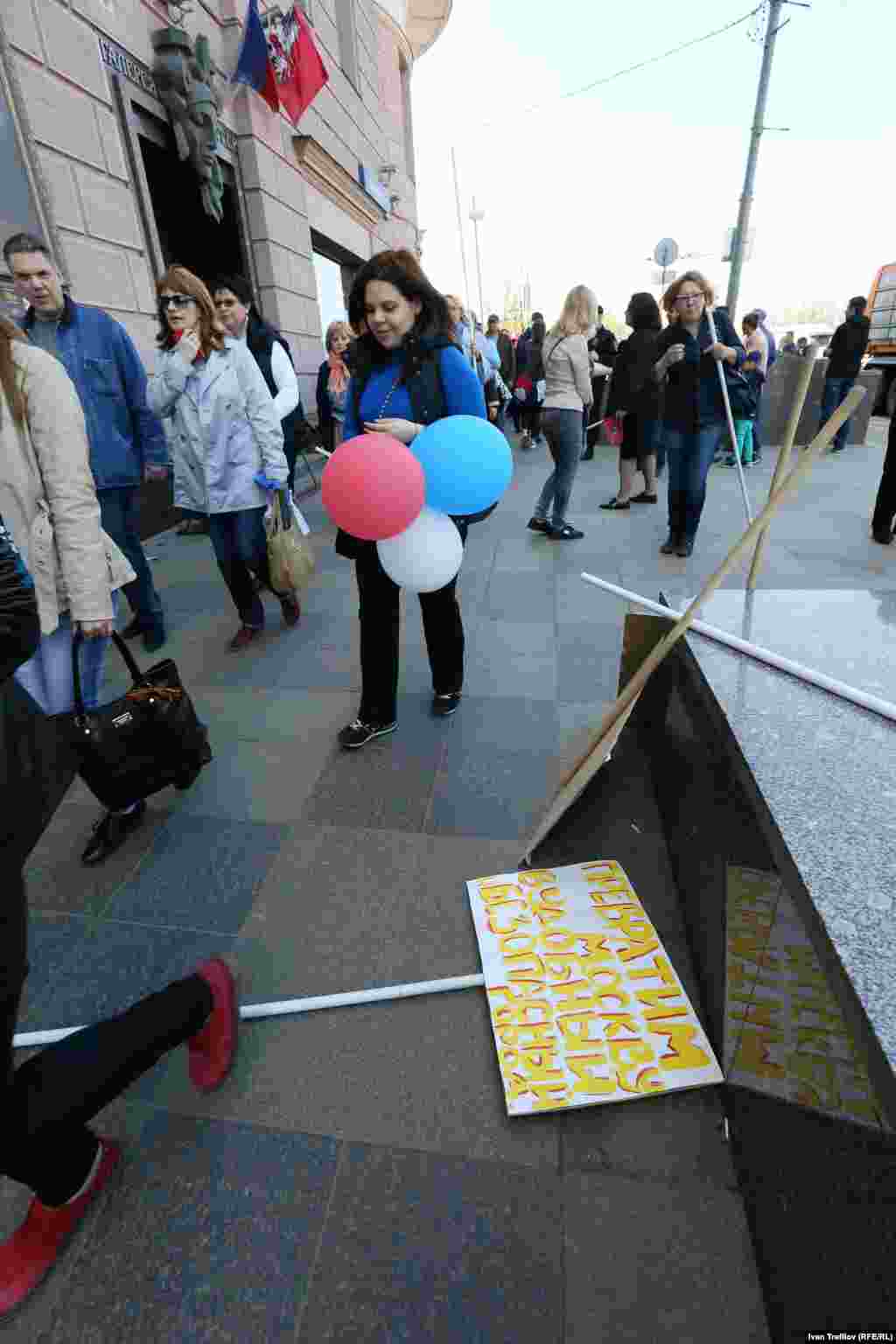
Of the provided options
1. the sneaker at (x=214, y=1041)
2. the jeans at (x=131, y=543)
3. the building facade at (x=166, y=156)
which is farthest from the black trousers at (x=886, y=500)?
the building facade at (x=166, y=156)

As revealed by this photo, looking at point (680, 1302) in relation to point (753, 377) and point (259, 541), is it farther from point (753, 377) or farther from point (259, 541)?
point (753, 377)

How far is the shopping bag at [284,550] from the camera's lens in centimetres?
393

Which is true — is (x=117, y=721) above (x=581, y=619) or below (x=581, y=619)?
above

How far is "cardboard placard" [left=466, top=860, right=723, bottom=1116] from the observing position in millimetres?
1592

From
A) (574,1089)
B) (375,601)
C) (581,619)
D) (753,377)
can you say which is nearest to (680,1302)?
(574,1089)

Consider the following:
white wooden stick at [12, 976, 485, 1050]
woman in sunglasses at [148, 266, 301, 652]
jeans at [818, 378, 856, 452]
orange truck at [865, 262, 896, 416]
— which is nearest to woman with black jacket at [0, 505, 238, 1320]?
white wooden stick at [12, 976, 485, 1050]

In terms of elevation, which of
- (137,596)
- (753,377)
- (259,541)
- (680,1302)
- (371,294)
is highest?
(371,294)

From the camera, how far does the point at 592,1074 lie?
1.61 metres

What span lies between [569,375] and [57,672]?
15.5 feet

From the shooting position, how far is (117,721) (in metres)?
2.17

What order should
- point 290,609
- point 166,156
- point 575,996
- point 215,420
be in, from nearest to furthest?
1. point 575,996
2. point 215,420
3. point 290,609
4. point 166,156

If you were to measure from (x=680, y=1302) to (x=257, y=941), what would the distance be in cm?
134

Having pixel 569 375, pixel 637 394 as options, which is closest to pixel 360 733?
Answer: pixel 569 375

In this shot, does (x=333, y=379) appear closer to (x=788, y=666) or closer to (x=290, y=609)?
(x=290, y=609)
